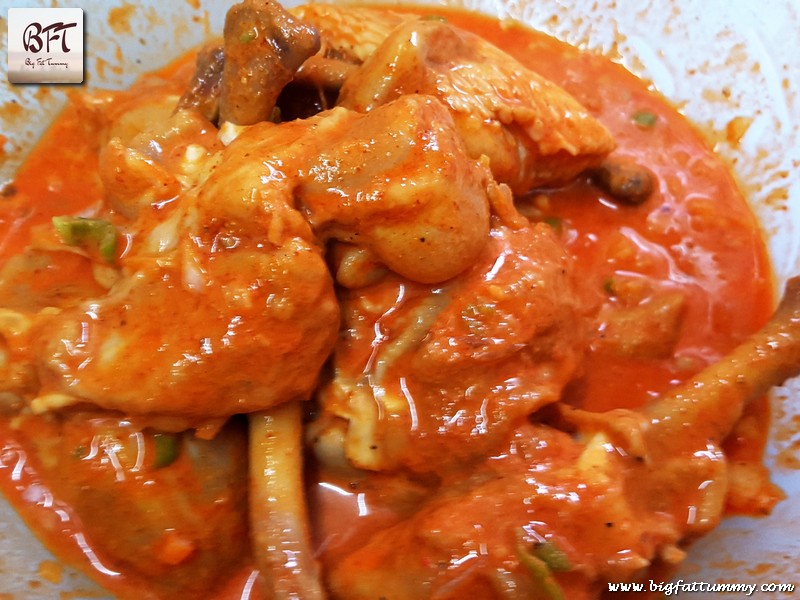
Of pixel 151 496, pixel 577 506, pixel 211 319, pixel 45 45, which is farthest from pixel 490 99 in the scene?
pixel 45 45

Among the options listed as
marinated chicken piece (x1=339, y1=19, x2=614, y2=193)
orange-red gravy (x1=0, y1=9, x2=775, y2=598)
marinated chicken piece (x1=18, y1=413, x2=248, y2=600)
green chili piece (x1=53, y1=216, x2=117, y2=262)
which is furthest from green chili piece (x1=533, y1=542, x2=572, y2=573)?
green chili piece (x1=53, y1=216, x2=117, y2=262)

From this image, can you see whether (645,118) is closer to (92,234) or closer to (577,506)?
(577,506)

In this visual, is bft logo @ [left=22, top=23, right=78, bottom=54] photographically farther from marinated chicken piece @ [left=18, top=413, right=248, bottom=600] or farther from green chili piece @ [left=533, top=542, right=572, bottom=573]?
green chili piece @ [left=533, top=542, right=572, bottom=573]

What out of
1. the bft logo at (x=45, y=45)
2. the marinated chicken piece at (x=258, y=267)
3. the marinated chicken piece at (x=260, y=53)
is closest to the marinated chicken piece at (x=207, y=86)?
the marinated chicken piece at (x=260, y=53)

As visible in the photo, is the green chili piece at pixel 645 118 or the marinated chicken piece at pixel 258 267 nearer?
the marinated chicken piece at pixel 258 267

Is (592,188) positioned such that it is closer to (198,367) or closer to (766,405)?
(766,405)

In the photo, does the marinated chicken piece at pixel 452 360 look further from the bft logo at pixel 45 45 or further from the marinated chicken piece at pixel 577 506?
the bft logo at pixel 45 45
